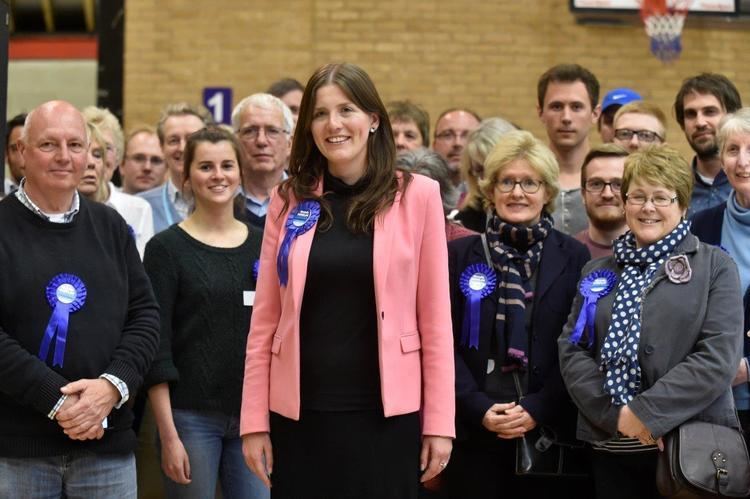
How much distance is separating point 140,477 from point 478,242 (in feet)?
6.16

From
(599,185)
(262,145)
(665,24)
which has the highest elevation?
(665,24)

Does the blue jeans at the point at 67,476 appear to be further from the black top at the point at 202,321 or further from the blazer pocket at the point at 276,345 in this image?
the blazer pocket at the point at 276,345

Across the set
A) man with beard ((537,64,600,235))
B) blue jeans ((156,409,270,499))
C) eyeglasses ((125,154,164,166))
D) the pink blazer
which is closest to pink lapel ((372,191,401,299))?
the pink blazer

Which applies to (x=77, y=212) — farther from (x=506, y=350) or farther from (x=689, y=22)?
(x=689, y=22)

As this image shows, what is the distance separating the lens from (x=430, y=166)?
536 centimetres

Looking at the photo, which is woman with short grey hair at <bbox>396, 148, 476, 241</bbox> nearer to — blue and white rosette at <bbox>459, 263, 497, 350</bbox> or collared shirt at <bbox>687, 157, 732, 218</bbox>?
blue and white rosette at <bbox>459, 263, 497, 350</bbox>

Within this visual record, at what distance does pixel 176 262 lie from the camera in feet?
15.3

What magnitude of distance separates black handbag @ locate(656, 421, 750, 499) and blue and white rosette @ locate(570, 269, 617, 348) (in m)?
0.48

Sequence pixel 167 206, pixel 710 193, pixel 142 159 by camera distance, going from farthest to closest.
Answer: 1. pixel 142 159
2. pixel 167 206
3. pixel 710 193

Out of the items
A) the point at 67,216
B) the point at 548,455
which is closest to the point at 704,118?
the point at 548,455

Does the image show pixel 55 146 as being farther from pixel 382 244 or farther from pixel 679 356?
pixel 679 356

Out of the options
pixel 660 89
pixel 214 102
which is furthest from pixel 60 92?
pixel 660 89

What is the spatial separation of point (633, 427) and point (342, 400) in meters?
1.26

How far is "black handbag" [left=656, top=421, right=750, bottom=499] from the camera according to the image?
13.2 feet
